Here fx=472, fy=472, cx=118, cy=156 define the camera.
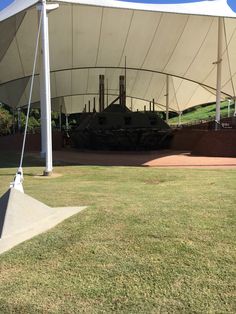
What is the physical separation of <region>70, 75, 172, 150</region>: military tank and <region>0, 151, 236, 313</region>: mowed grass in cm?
1723

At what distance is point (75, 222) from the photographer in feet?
20.9

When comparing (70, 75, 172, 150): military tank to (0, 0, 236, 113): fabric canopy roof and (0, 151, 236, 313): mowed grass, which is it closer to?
(0, 0, 236, 113): fabric canopy roof

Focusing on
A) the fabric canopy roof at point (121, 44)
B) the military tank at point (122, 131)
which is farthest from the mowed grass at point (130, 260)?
the military tank at point (122, 131)

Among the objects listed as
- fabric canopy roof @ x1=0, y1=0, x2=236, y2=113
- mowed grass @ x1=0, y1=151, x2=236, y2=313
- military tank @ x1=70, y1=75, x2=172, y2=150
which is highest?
fabric canopy roof @ x1=0, y1=0, x2=236, y2=113

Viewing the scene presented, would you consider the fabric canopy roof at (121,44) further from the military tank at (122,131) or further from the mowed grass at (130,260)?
the mowed grass at (130,260)

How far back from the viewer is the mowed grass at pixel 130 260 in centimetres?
396

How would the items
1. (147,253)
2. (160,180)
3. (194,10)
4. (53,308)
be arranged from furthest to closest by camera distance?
(194,10) → (160,180) → (147,253) → (53,308)

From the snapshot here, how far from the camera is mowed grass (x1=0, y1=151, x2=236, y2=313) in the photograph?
3.96 metres

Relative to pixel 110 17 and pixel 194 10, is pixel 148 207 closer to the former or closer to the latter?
pixel 194 10

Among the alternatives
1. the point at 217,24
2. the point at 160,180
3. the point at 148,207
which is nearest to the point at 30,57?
the point at 217,24

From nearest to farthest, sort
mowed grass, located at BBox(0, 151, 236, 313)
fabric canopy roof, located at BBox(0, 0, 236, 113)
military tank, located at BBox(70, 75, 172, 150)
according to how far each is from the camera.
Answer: mowed grass, located at BBox(0, 151, 236, 313)
fabric canopy roof, located at BBox(0, 0, 236, 113)
military tank, located at BBox(70, 75, 172, 150)

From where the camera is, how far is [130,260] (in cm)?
485

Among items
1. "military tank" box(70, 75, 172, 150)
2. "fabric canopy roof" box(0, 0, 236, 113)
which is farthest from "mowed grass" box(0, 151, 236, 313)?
"military tank" box(70, 75, 172, 150)

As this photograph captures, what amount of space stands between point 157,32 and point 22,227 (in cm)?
2226
